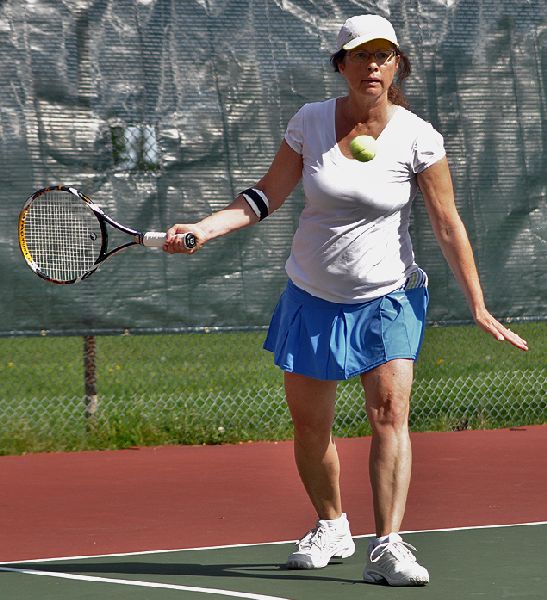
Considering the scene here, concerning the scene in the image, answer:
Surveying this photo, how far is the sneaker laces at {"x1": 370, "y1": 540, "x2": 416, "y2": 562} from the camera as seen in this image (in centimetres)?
452

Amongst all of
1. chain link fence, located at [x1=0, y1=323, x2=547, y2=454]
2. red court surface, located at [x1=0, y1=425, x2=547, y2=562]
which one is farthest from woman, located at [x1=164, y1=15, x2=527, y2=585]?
chain link fence, located at [x1=0, y1=323, x2=547, y2=454]

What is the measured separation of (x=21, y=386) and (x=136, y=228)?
158 inches

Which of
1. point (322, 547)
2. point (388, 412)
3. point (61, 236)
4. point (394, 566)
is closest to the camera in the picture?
point (394, 566)

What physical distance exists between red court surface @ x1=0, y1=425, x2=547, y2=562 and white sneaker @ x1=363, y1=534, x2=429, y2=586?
105 centimetres

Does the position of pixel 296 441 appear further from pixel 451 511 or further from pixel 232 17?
pixel 232 17

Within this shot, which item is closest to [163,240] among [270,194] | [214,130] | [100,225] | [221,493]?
[270,194]

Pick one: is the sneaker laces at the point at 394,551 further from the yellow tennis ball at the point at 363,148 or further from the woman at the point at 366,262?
the yellow tennis ball at the point at 363,148

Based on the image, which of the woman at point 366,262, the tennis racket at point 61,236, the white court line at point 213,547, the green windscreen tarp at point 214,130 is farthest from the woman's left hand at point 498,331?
the green windscreen tarp at point 214,130

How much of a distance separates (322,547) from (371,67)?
1488 mm

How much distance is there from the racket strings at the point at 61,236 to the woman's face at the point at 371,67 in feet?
6.09

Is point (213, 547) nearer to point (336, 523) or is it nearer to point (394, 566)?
point (336, 523)

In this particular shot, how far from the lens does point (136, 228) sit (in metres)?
8.12

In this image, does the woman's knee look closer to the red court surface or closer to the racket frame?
the racket frame

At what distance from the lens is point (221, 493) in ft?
22.5
